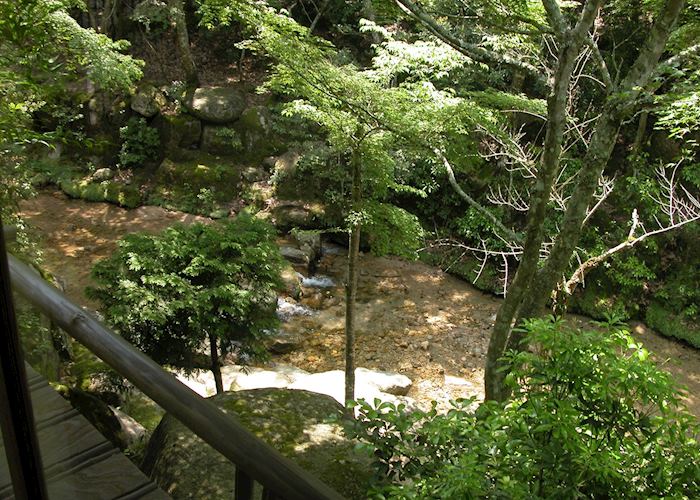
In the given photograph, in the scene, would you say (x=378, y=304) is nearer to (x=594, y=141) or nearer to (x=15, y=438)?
(x=594, y=141)

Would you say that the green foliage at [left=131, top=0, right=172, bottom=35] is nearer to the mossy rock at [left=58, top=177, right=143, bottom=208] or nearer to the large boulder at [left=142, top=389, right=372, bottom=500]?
the mossy rock at [left=58, top=177, right=143, bottom=208]

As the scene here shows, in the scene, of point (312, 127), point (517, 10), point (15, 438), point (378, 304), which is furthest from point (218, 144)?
point (15, 438)

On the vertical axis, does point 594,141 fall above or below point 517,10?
below

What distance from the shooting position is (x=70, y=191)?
11797mm

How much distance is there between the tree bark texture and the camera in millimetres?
4531

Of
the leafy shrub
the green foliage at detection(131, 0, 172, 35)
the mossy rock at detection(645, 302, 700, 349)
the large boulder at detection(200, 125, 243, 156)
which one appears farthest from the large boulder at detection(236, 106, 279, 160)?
the leafy shrub

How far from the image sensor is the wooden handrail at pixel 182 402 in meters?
1.00

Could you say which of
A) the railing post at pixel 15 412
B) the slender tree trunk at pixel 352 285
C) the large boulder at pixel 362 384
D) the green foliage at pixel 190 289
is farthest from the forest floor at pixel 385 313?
the railing post at pixel 15 412

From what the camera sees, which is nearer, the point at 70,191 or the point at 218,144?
the point at 70,191

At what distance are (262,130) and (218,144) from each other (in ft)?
3.52

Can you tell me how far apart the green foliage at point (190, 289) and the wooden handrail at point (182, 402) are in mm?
3645

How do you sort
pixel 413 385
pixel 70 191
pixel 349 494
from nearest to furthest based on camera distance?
pixel 349 494
pixel 413 385
pixel 70 191

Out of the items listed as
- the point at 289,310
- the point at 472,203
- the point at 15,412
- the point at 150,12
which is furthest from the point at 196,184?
the point at 15,412

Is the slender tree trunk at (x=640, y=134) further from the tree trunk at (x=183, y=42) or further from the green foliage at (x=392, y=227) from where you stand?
the tree trunk at (x=183, y=42)
